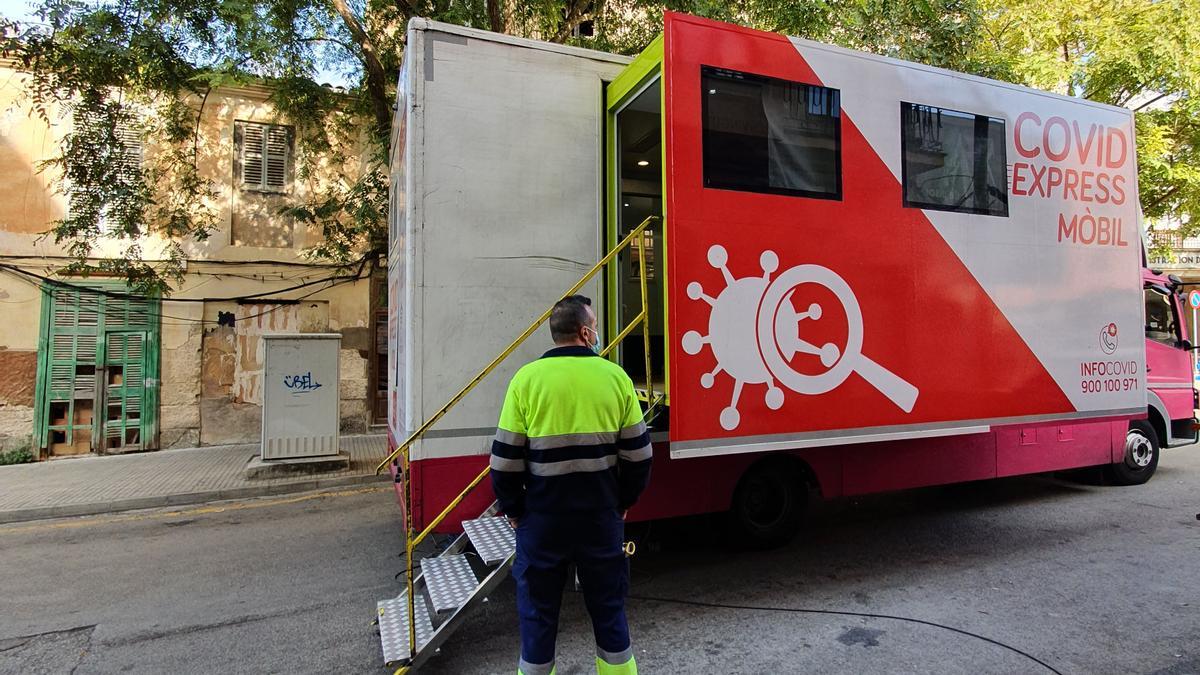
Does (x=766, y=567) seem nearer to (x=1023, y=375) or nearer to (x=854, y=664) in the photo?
(x=854, y=664)

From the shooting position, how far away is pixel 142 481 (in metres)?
8.20

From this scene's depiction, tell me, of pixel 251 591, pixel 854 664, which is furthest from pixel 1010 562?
pixel 251 591

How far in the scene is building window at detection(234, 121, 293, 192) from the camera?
11.0 meters

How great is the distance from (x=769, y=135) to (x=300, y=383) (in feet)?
22.1

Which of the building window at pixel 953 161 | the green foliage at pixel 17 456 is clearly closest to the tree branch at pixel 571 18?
the building window at pixel 953 161

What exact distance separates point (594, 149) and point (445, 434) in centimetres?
207

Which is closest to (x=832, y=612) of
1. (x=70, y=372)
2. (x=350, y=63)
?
(x=350, y=63)

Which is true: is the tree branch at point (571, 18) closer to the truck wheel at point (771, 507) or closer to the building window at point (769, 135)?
Result: the building window at point (769, 135)

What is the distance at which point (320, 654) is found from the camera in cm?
354

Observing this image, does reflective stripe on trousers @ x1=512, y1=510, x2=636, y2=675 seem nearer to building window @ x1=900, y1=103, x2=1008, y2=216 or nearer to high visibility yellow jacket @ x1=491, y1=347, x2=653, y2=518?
high visibility yellow jacket @ x1=491, y1=347, x2=653, y2=518

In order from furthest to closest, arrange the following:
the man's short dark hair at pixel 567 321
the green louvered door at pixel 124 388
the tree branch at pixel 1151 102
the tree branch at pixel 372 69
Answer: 1. the tree branch at pixel 1151 102
2. the green louvered door at pixel 124 388
3. the tree branch at pixel 372 69
4. the man's short dark hair at pixel 567 321

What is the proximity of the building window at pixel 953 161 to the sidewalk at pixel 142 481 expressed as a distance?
6.94 meters

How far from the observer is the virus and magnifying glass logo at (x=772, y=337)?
3.61m

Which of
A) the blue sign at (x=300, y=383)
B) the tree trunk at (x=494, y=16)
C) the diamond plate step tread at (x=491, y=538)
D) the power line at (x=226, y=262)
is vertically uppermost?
the tree trunk at (x=494, y=16)
